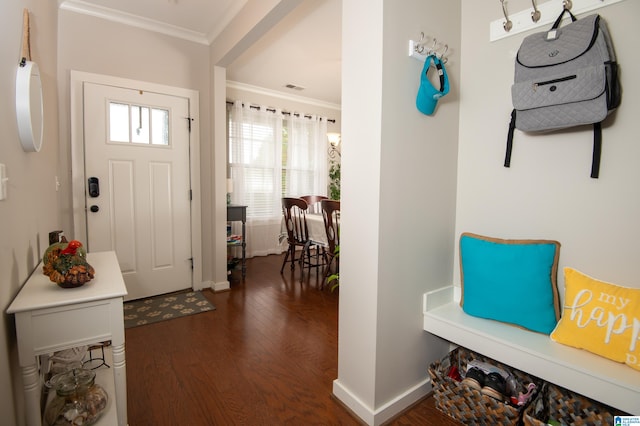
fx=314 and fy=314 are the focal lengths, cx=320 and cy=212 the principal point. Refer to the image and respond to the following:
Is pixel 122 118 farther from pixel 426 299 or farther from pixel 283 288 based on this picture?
pixel 426 299

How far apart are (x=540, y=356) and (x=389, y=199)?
0.86m

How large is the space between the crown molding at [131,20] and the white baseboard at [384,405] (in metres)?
3.44

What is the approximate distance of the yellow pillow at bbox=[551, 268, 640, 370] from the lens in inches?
45.3

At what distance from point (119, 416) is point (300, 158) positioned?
14.8ft

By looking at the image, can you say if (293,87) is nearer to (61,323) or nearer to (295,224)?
(295,224)

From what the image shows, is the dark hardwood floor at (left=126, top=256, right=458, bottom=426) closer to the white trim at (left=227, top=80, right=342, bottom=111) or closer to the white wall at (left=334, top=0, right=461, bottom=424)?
the white wall at (left=334, top=0, right=461, bottom=424)

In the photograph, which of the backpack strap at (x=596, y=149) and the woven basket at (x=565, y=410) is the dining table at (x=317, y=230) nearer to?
the woven basket at (x=565, y=410)

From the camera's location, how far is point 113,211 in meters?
2.97

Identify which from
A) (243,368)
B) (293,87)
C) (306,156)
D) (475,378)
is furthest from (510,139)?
(306,156)

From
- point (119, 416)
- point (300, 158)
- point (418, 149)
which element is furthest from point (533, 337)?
point (300, 158)

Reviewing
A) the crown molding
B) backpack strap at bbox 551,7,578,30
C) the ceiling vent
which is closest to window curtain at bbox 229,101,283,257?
the ceiling vent

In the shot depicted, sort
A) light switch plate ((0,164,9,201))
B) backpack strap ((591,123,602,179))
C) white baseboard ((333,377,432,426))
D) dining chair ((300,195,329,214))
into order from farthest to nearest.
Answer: dining chair ((300,195,329,214)) < white baseboard ((333,377,432,426)) < backpack strap ((591,123,602,179)) < light switch plate ((0,164,9,201))

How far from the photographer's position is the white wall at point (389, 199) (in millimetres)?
1448

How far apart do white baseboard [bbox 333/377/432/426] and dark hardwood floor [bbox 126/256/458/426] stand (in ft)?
0.12
